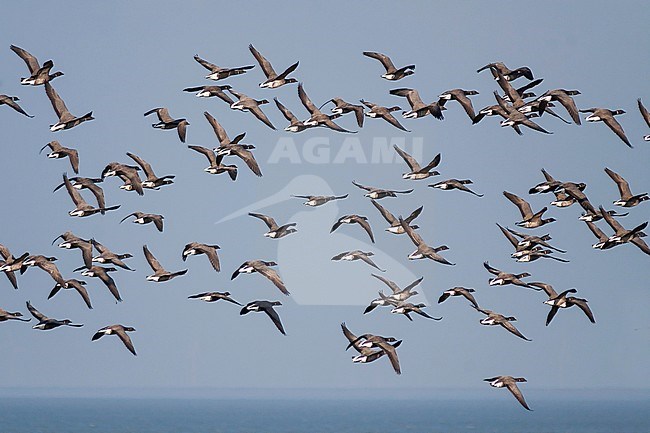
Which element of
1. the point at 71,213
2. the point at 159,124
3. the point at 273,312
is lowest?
the point at 273,312

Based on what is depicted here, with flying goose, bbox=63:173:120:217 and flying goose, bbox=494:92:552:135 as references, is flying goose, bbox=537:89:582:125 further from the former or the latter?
flying goose, bbox=63:173:120:217

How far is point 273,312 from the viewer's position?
46.8 metres

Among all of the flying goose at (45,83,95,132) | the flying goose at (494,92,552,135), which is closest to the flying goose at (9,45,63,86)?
the flying goose at (45,83,95,132)

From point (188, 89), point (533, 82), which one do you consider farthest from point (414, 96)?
point (188, 89)

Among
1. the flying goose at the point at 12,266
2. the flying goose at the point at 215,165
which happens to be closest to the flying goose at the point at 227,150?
the flying goose at the point at 215,165

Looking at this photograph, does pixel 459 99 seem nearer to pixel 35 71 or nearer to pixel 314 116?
pixel 314 116

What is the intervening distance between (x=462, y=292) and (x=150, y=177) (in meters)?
11.7

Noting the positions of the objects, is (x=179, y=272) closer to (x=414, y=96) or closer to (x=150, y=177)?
(x=150, y=177)

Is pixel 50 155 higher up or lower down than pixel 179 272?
higher up

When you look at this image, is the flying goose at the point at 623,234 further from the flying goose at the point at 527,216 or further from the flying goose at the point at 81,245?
the flying goose at the point at 81,245

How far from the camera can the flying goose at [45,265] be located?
165 ft

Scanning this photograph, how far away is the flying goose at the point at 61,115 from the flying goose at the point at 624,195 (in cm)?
1847

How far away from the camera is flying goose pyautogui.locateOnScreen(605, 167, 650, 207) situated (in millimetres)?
53094

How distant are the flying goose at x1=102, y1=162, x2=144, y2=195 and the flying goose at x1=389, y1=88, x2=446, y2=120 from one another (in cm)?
950
